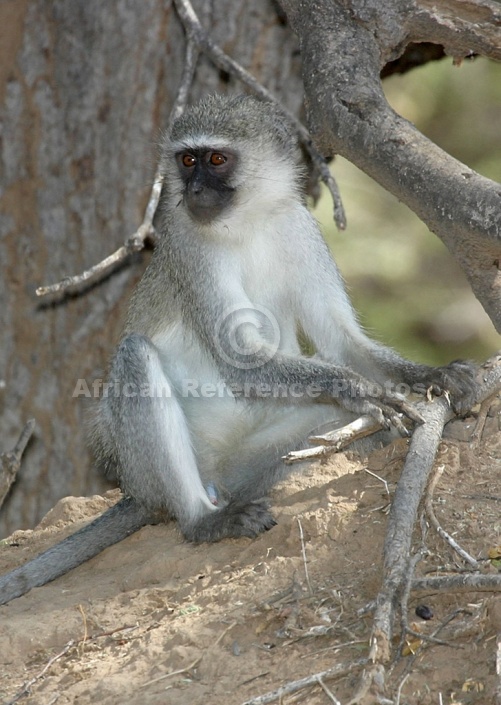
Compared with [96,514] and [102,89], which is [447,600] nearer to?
[96,514]

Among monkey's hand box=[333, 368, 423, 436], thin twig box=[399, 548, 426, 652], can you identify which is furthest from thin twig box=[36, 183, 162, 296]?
thin twig box=[399, 548, 426, 652]

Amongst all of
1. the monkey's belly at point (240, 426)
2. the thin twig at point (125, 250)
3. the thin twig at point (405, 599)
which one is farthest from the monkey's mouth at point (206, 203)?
the thin twig at point (405, 599)

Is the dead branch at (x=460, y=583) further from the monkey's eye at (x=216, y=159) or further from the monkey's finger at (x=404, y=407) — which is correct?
the monkey's eye at (x=216, y=159)

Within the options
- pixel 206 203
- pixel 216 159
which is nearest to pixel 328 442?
pixel 206 203

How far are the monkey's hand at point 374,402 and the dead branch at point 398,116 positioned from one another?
1.73ft

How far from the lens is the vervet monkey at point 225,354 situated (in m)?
4.58

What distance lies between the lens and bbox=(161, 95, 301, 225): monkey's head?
4949 mm

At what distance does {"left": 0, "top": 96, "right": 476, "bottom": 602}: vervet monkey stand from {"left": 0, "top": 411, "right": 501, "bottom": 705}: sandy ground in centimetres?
20

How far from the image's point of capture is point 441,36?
4.73 m

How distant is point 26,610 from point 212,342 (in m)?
1.56

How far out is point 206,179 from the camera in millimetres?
4969

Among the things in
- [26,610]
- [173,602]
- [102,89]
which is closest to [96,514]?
[26,610]

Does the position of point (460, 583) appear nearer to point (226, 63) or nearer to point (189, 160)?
point (189, 160)

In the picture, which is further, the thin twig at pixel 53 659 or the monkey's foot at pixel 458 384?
the monkey's foot at pixel 458 384
